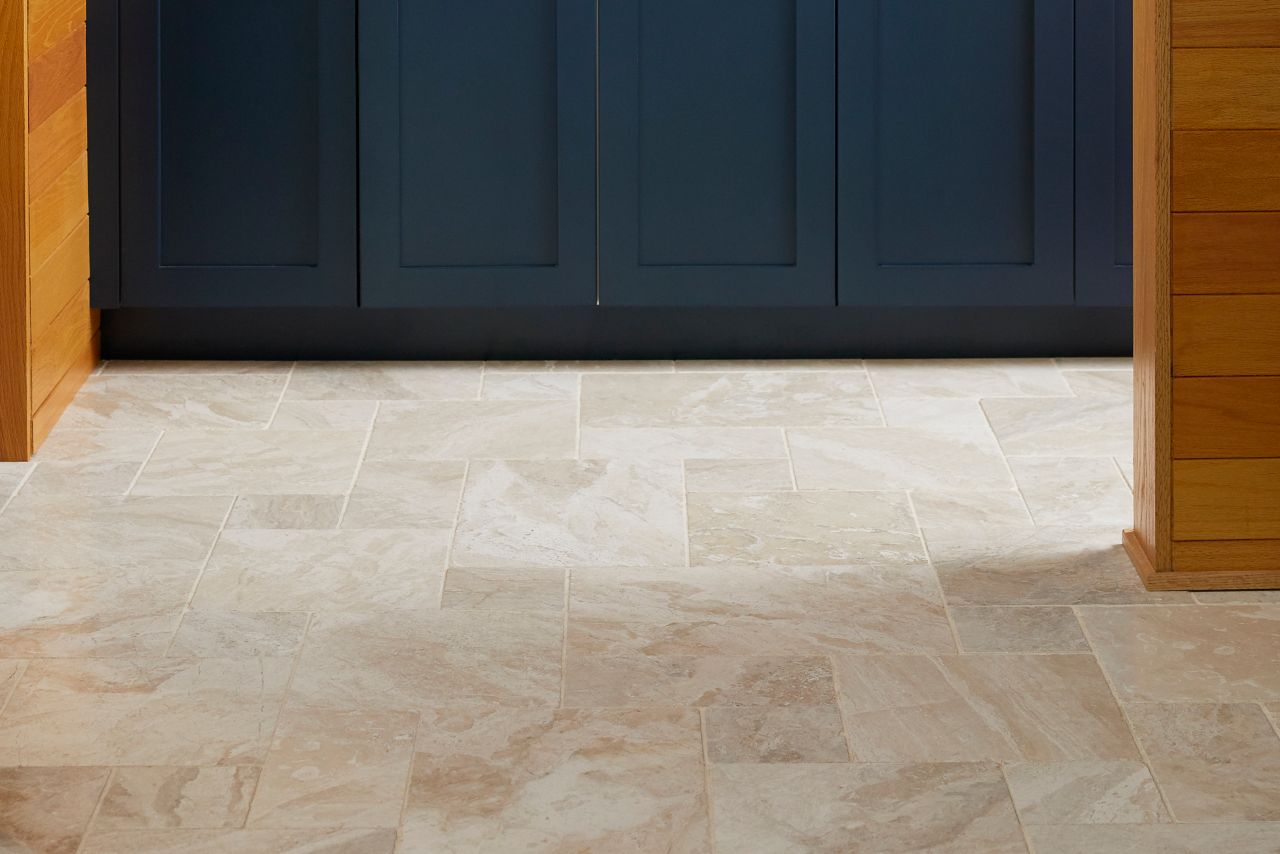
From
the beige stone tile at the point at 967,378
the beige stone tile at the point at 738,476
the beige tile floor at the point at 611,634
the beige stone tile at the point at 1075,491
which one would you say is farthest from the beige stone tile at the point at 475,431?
the beige stone tile at the point at 1075,491

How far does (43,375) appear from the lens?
3.17 metres

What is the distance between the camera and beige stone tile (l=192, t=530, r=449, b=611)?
2.39m

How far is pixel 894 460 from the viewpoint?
3.01m

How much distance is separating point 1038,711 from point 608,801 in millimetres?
529

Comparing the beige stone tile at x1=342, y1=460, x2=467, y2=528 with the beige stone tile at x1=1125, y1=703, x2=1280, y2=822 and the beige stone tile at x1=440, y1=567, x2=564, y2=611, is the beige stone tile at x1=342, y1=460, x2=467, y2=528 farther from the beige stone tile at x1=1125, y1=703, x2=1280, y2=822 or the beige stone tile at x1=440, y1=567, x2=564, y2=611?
the beige stone tile at x1=1125, y1=703, x2=1280, y2=822

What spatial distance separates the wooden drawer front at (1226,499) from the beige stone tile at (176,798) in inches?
50.7

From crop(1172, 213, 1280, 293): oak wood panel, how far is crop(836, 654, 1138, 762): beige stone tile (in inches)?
21.6

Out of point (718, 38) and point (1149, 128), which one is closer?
point (1149, 128)

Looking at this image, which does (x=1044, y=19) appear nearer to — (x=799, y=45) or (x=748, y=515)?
(x=799, y=45)

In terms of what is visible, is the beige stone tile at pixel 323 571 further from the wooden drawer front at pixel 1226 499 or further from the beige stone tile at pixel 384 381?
the wooden drawer front at pixel 1226 499

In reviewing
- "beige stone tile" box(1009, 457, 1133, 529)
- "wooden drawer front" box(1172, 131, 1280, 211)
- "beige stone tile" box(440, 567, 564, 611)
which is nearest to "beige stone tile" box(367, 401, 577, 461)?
"beige stone tile" box(440, 567, 564, 611)

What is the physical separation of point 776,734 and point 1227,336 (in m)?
0.88

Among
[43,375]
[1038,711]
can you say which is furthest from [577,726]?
[43,375]

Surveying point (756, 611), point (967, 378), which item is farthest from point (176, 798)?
point (967, 378)
